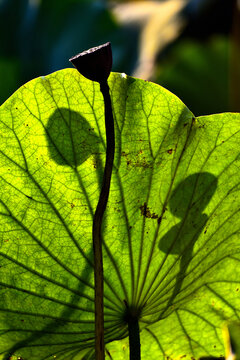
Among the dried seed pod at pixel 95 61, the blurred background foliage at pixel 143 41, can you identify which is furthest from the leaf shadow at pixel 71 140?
the blurred background foliage at pixel 143 41

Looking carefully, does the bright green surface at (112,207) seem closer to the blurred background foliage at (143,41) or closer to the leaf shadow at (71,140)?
the leaf shadow at (71,140)

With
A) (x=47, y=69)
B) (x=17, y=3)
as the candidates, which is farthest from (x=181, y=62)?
(x=17, y=3)

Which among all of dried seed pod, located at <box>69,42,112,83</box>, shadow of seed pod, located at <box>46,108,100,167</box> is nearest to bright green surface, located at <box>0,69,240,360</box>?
shadow of seed pod, located at <box>46,108,100,167</box>

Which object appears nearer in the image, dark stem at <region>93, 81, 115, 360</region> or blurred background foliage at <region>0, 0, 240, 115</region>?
dark stem at <region>93, 81, 115, 360</region>

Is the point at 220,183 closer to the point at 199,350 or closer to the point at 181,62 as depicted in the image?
the point at 199,350

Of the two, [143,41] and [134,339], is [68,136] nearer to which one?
[134,339]

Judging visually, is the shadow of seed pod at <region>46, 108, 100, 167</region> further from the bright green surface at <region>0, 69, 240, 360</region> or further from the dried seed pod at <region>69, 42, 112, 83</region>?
the dried seed pod at <region>69, 42, 112, 83</region>

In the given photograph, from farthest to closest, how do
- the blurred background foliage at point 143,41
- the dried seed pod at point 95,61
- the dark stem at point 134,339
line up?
the blurred background foliage at point 143,41 < the dark stem at point 134,339 < the dried seed pod at point 95,61
